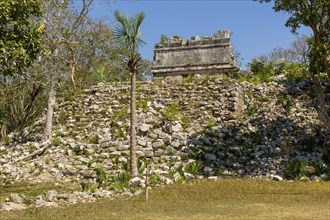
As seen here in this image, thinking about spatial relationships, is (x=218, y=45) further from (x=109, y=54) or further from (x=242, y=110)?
(x=109, y=54)

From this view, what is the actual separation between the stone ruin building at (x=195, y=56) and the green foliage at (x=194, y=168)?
11156mm

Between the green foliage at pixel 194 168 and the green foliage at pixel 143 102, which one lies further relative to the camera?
the green foliage at pixel 143 102

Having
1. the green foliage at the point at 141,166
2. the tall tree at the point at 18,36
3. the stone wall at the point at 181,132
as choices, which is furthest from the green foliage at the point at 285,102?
the tall tree at the point at 18,36

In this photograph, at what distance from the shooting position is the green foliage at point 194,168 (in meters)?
16.1

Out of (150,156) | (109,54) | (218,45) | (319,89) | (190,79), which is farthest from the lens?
(109,54)

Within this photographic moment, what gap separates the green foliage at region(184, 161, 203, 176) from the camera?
1612 cm

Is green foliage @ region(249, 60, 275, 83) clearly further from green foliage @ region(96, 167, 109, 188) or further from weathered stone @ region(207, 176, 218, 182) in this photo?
green foliage @ region(96, 167, 109, 188)

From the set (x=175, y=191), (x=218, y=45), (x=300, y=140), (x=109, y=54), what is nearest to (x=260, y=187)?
(x=175, y=191)

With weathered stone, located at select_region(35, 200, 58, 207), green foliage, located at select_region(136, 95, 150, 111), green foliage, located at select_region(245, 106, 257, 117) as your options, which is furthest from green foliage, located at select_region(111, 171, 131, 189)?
green foliage, located at select_region(245, 106, 257, 117)

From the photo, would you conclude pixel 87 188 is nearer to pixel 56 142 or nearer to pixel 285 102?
pixel 56 142

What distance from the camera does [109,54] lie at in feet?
103

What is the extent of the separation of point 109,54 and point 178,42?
20.1 ft

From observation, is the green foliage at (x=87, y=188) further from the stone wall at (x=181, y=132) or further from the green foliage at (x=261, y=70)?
the green foliage at (x=261, y=70)

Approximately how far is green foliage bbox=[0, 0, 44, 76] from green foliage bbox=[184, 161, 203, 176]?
23.7 feet
